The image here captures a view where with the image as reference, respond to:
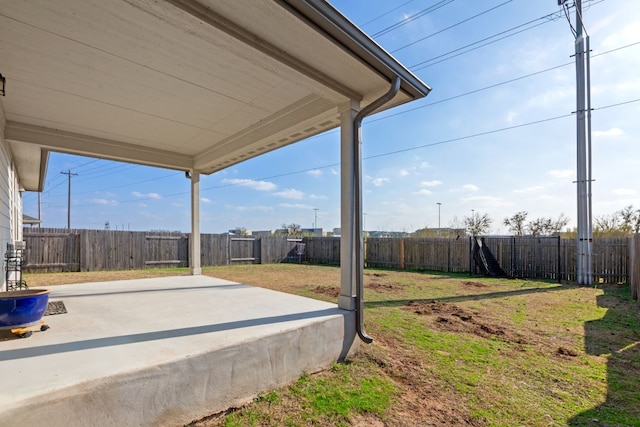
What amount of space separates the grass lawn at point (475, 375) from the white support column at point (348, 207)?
68 centimetres

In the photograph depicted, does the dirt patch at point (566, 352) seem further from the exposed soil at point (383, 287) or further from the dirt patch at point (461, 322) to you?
the exposed soil at point (383, 287)

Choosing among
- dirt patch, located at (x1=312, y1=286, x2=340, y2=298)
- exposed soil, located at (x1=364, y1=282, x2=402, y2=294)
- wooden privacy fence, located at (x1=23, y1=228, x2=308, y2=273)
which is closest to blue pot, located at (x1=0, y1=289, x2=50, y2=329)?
dirt patch, located at (x1=312, y1=286, x2=340, y2=298)

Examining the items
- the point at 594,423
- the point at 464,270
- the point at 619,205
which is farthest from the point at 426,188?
the point at 594,423

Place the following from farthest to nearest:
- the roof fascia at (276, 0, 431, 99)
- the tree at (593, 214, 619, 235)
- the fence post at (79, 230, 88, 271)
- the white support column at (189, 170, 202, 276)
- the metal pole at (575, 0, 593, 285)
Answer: the tree at (593, 214, 619, 235) → the fence post at (79, 230, 88, 271) → the metal pole at (575, 0, 593, 285) → the white support column at (189, 170, 202, 276) → the roof fascia at (276, 0, 431, 99)

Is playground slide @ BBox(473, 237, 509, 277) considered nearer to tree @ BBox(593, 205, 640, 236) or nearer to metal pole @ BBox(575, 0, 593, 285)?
metal pole @ BBox(575, 0, 593, 285)

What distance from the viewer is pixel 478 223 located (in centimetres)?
1956

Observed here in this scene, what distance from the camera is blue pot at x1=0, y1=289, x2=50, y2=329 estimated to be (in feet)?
7.50

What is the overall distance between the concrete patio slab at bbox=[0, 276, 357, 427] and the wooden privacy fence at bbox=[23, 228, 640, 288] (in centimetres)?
868

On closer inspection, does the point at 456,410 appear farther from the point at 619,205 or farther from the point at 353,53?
the point at 619,205

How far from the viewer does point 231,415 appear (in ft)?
7.31

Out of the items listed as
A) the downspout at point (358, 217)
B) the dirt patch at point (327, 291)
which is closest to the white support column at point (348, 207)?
the downspout at point (358, 217)

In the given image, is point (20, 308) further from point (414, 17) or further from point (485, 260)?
point (414, 17)

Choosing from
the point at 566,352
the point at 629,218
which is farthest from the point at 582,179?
the point at 566,352

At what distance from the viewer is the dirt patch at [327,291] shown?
6.73m
